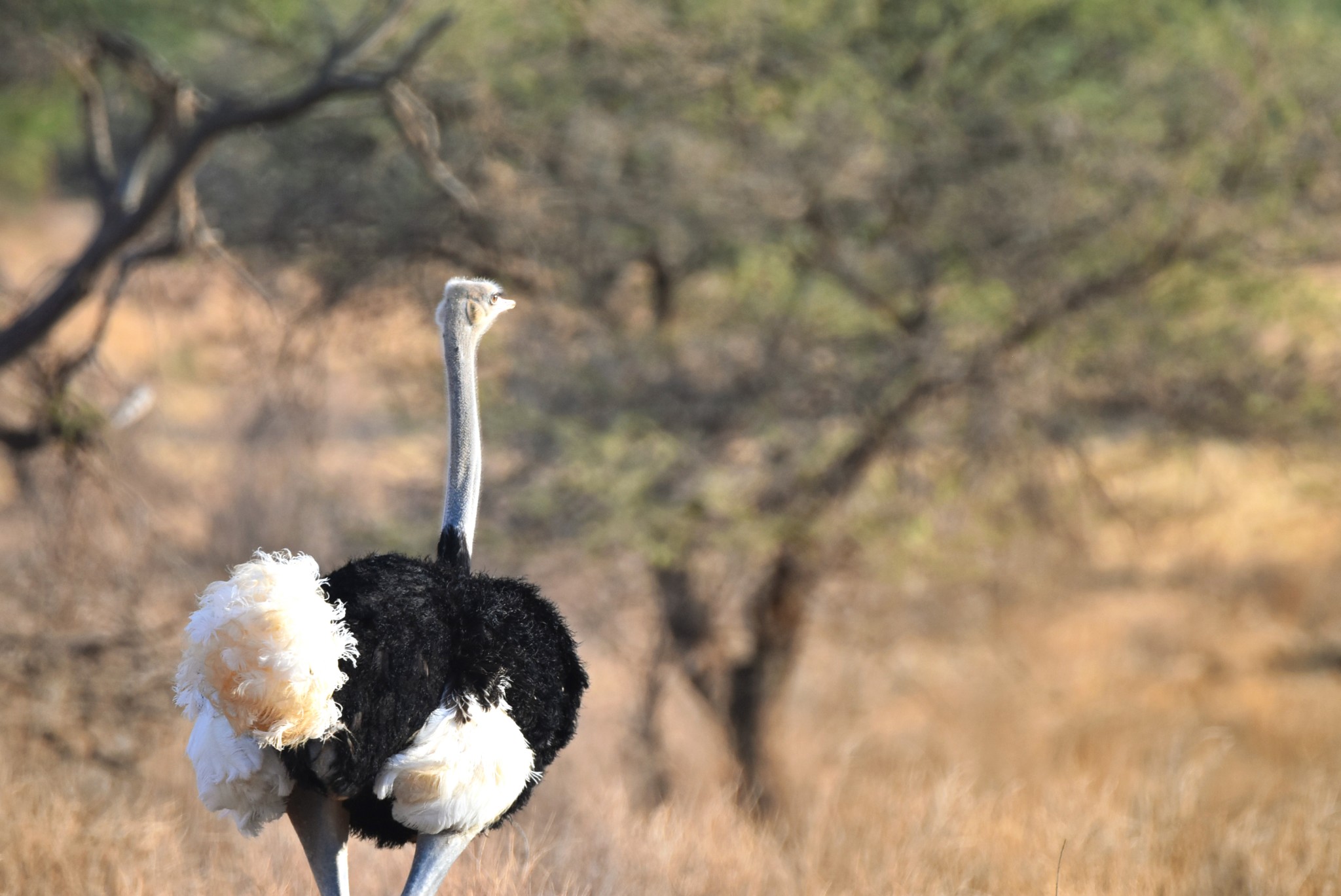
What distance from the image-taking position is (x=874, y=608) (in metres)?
11.2

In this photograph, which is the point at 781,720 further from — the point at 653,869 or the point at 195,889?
the point at 195,889

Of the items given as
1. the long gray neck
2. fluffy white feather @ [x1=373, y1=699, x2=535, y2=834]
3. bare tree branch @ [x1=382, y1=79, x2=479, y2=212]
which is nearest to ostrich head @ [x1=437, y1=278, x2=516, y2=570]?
the long gray neck

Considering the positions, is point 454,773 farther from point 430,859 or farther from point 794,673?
point 794,673

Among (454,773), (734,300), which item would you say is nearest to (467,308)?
(454,773)

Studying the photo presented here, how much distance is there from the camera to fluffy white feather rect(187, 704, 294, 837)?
3.04m

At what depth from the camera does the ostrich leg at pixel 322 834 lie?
10.6 feet

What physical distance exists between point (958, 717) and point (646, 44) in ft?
24.1

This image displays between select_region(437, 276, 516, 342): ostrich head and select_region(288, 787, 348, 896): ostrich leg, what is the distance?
1.16m

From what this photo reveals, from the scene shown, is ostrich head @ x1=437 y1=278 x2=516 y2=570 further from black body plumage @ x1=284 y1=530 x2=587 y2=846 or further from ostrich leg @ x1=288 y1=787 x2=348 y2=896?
ostrich leg @ x1=288 y1=787 x2=348 y2=896

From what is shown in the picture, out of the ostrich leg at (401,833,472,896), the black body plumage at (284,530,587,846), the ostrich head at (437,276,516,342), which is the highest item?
the ostrich head at (437,276,516,342)

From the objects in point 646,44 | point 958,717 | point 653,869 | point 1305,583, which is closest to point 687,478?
point 646,44

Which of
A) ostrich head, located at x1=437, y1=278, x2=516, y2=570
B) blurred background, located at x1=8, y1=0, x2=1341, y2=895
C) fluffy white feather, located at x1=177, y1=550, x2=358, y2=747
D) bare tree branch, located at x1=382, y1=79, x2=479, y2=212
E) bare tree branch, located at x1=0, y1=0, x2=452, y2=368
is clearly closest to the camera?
fluffy white feather, located at x1=177, y1=550, x2=358, y2=747

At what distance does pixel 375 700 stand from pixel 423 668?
12 cm

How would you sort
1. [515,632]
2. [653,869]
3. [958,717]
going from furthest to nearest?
[958,717]
[653,869]
[515,632]
